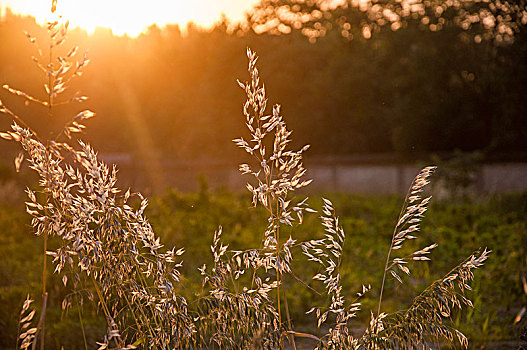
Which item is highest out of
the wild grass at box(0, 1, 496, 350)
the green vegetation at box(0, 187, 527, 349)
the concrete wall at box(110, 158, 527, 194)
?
the wild grass at box(0, 1, 496, 350)

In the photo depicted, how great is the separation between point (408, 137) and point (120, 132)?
9.61 m

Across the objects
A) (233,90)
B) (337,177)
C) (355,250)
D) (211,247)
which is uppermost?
(233,90)

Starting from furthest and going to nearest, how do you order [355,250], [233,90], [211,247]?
[233,90] → [355,250] → [211,247]

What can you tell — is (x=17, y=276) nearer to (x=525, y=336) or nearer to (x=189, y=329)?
(x=189, y=329)

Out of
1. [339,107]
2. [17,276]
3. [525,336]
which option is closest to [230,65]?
[339,107]

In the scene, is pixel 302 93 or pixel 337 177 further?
pixel 302 93

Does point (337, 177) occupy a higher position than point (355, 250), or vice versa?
point (355, 250)

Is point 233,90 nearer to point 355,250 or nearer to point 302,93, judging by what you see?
point 302,93

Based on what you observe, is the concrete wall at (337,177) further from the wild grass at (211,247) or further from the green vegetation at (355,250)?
the wild grass at (211,247)

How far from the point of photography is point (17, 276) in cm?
505

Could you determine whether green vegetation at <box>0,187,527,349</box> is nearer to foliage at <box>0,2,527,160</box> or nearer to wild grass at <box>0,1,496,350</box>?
wild grass at <box>0,1,496,350</box>

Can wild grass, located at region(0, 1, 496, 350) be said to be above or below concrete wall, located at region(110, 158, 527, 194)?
above

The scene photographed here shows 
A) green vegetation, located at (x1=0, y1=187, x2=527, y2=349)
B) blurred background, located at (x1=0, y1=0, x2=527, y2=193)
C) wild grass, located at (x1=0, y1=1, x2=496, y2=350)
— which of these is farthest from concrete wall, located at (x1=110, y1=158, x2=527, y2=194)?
wild grass, located at (x1=0, y1=1, x2=496, y2=350)

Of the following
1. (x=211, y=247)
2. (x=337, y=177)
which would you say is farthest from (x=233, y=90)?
(x=211, y=247)
